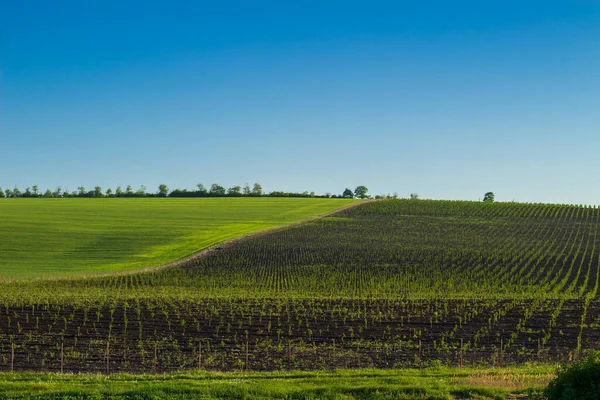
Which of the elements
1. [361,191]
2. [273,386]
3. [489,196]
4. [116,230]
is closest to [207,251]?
[116,230]

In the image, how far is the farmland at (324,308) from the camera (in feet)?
90.3

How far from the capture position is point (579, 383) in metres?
13.6

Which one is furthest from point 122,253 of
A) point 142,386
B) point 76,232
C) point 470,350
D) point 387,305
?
point 142,386

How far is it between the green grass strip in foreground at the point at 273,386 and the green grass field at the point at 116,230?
40.5 m

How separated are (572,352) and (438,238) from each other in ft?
163

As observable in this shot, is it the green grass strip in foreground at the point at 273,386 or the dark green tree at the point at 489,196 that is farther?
the dark green tree at the point at 489,196

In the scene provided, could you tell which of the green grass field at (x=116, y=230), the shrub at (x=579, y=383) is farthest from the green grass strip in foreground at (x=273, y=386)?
the green grass field at (x=116, y=230)

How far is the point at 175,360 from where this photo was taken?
2631 cm

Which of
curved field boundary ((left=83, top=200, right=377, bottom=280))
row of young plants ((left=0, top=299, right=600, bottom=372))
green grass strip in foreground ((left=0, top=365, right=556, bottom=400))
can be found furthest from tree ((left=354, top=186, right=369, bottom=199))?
green grass strip in foreground ((left=0, top=365, right=556, bottom=400))

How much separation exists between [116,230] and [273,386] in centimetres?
7086

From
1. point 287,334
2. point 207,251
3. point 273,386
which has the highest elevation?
point 273,386

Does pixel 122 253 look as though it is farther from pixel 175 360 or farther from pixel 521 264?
pixel 175 360

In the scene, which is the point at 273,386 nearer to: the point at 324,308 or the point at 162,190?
the point at 324,308

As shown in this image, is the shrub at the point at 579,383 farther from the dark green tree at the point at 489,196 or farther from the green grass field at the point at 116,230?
the dark green tree at the point at 489,196
